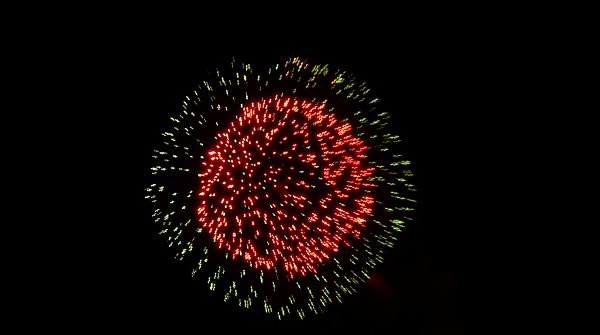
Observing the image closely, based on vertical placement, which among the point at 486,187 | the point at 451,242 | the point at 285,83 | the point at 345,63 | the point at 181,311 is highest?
the point at 345,63

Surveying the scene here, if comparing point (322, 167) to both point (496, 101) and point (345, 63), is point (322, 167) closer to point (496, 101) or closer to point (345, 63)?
point (345, 63)

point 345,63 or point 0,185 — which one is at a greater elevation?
point 345,63

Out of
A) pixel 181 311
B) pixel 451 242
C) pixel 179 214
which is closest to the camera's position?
pixel 179 214

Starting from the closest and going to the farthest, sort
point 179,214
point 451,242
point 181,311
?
point 179,214
point 181,311
point 451,242

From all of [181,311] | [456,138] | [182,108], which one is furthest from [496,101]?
[181,311]

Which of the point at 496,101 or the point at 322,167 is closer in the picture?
the point at 322,167
